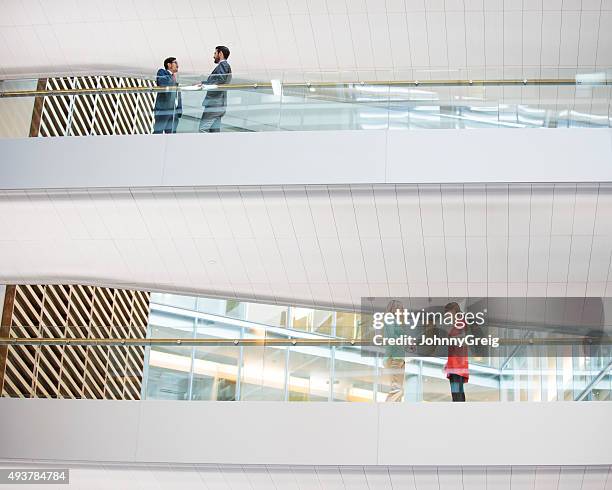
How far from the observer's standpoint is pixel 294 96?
23.9 ft

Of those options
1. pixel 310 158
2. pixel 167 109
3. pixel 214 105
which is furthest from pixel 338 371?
pixel 167 109

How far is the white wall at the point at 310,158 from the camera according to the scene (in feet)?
22.6

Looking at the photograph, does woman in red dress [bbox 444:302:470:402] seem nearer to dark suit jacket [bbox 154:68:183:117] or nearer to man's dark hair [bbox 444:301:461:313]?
man's dark hair [bbox 444:301:461:313]

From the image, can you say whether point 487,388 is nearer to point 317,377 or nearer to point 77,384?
point 317,377

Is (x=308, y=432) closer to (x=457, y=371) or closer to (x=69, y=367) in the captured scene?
(x=457, y=371)

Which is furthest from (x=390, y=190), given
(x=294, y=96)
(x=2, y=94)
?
(x=2, y=94)

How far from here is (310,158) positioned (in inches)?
281

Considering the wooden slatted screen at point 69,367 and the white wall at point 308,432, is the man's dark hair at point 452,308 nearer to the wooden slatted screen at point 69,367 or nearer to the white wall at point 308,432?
the white wall at point 308,432

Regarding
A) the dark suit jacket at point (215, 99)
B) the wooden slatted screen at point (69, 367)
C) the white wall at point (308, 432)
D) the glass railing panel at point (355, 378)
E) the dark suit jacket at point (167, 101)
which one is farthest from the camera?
the dark suit jacket at point (167, 101)

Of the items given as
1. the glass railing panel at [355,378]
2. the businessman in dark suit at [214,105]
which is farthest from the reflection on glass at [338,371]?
the businessman in dark suit at [214,105]

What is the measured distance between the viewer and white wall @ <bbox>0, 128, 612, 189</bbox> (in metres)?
6.89

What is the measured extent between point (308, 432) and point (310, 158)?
6.61 ft

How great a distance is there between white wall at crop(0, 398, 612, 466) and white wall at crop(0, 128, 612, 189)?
1.66 m

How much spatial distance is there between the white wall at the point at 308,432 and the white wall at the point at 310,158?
1.66 m
